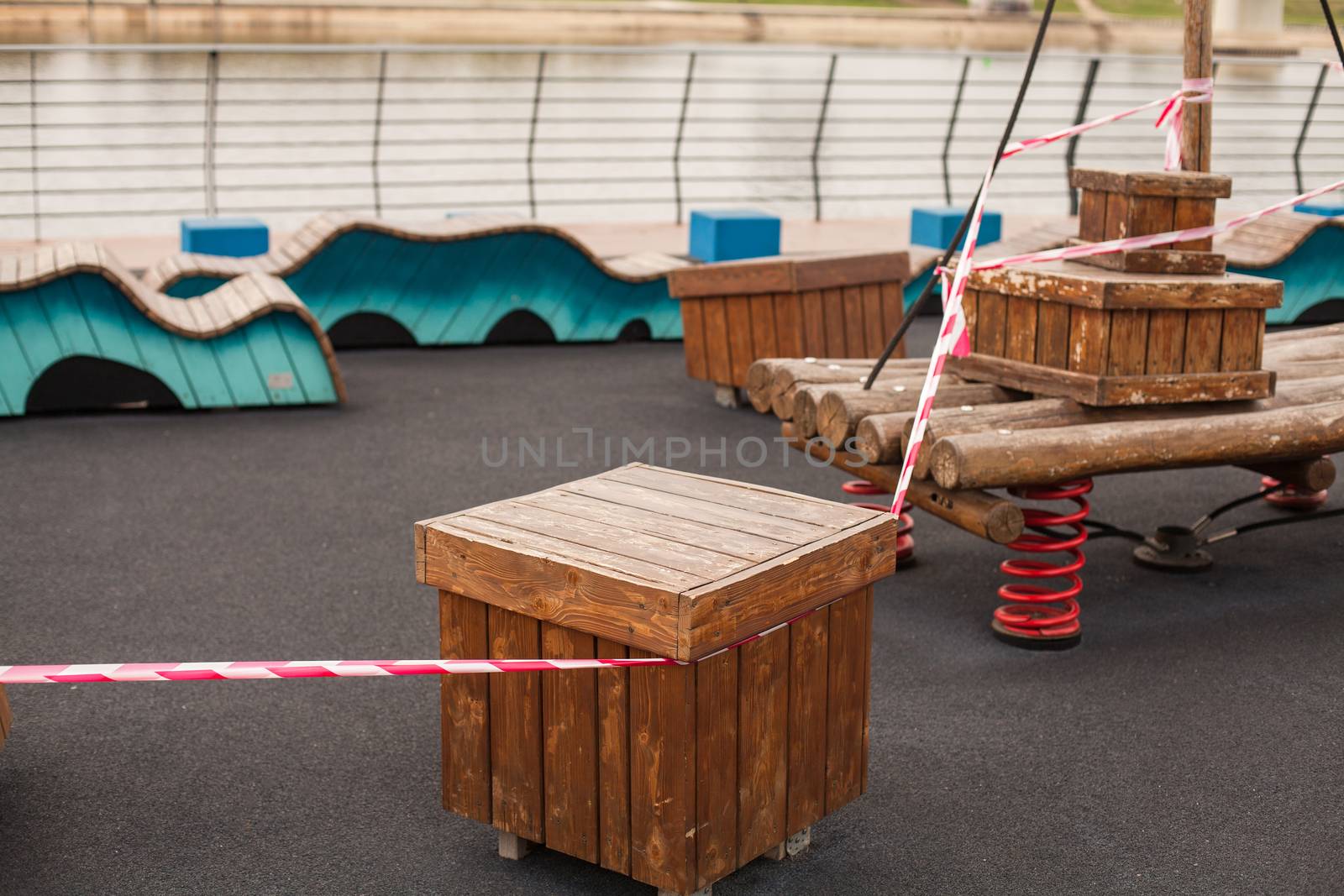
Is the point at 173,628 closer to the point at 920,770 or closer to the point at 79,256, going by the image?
the point at 920,770

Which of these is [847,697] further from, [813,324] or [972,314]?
[813,324]

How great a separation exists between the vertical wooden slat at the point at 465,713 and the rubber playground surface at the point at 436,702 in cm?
19

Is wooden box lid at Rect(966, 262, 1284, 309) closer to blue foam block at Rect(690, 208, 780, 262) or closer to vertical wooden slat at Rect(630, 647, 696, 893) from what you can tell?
vertical wooden slat at Rect(630, 647, 696, 893)

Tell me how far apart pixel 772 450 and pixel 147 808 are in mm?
4483

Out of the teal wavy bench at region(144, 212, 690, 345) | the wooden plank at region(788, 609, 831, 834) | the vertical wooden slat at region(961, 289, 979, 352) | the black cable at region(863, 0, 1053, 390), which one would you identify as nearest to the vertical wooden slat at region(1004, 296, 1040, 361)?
the vertical wooden slat at region(961, 289, 979, 352)

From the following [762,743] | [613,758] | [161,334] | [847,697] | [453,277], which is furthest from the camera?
[453,277]

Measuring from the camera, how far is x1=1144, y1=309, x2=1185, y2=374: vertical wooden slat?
533cm

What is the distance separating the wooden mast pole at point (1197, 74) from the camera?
5.83m

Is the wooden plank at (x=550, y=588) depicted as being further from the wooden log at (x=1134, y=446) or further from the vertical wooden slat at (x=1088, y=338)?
the vertical wooden slat at (x=1088, y=338)

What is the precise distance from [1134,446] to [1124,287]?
21.5 inches

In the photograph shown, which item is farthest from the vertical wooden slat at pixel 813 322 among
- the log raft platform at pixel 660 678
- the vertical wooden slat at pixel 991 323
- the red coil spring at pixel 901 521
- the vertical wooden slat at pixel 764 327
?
the log raft platform at pixel 660 678

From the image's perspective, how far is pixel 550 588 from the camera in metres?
3.55

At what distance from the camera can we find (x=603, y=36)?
3806 cm

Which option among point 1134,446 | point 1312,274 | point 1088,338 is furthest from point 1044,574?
point 1312,274
